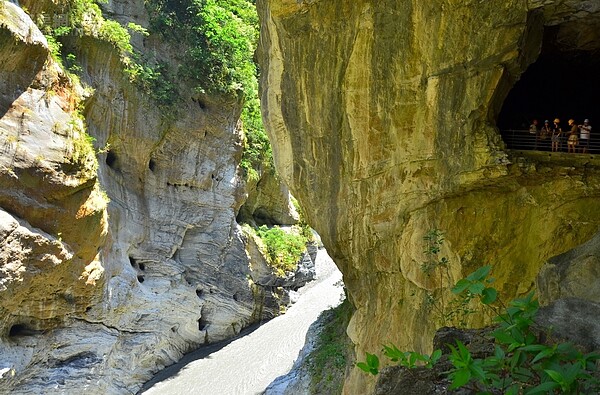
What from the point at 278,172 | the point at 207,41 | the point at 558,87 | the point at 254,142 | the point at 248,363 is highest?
the point at 207,41

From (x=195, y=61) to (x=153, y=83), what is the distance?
2150 mm

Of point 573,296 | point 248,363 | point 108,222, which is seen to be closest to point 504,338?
point 573,296

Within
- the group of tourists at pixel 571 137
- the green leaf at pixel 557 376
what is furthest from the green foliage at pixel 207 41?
the green leaf at pixel 557 376

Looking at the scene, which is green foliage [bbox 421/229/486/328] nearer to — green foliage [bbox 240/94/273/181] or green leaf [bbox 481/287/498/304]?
green leaf [bbox 481/287/498/304]

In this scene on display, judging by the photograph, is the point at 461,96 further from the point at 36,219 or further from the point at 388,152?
the point at 36,219

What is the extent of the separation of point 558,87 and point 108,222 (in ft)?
40.5

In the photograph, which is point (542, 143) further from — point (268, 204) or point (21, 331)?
point (268, 204)

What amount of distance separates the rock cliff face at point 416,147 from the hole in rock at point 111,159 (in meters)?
8.45

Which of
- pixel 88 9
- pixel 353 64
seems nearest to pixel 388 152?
pixel 353 64

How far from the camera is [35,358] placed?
12.8m

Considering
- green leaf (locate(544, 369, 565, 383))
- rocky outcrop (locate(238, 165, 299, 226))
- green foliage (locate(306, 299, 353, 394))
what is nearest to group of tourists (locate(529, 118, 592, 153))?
green leaf (locate(544, 369, 565, 383))

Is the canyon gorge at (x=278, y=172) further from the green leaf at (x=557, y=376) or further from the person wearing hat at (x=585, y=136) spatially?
the green leaf at (x=557, y=376)

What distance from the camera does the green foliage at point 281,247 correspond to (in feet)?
69.6

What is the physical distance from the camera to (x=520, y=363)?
2434mm
